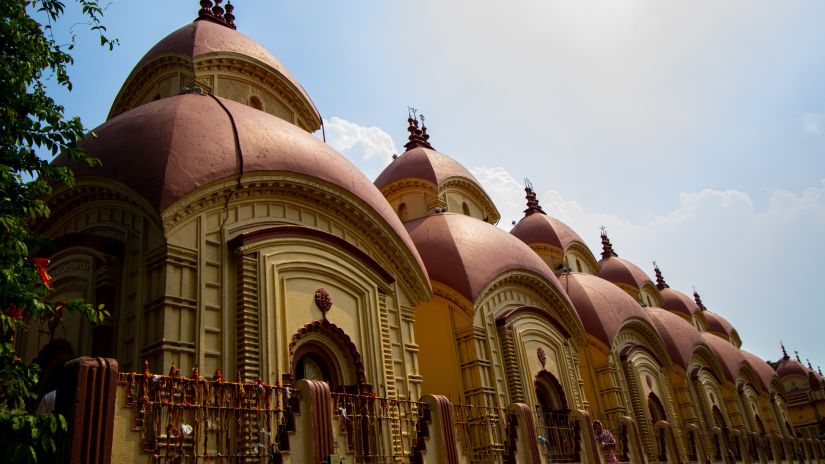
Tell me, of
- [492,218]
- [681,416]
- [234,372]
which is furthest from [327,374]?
[681,416]

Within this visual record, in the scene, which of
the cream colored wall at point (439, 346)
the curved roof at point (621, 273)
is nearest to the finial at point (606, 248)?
the curved roof at point (621, 273)

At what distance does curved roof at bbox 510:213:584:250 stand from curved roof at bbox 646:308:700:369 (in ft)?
15.9

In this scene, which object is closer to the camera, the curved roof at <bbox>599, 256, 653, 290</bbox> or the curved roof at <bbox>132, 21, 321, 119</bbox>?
the curved roof at <bbox>132, 21, 321, 119</bbox>

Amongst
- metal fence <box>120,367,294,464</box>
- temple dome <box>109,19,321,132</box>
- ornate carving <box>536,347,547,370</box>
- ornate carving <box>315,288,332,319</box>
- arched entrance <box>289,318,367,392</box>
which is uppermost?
temple dome <box>109,19,321,132</box>

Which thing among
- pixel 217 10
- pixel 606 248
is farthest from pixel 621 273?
pixel 217 10

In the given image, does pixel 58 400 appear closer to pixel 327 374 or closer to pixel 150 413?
pixel 150 413

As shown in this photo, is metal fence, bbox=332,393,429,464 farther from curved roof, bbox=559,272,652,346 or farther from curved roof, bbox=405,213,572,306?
curved roof, bbox=559,272,652,346

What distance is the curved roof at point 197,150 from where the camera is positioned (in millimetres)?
11094

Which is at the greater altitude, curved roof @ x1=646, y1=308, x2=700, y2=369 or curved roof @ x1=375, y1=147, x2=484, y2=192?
curved roof @ x1=375, y1=147, x2=484, y2=192

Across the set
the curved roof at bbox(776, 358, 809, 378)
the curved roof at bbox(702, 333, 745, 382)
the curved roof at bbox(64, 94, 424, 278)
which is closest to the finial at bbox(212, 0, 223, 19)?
the curved roof at bbox(64, 94, 424, 278)

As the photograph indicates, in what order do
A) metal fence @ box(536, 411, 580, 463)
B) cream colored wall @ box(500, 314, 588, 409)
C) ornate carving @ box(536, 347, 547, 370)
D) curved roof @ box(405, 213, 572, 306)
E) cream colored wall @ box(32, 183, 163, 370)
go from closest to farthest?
→ cream colored wall @ box(32, 183, 163, 370), metal fence @ box(536, 411, 580, 463), curved roof @ box(405, 213, 572, 306), cream colored wall @ box(500, 314, 588, 409), ornate carving @ box(536, 347, 547, 370)

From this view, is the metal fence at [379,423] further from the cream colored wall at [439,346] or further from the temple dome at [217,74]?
the temple dome at [217,74]

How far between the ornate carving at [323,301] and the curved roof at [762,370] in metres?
30.9

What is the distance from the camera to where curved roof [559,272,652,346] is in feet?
74.0
